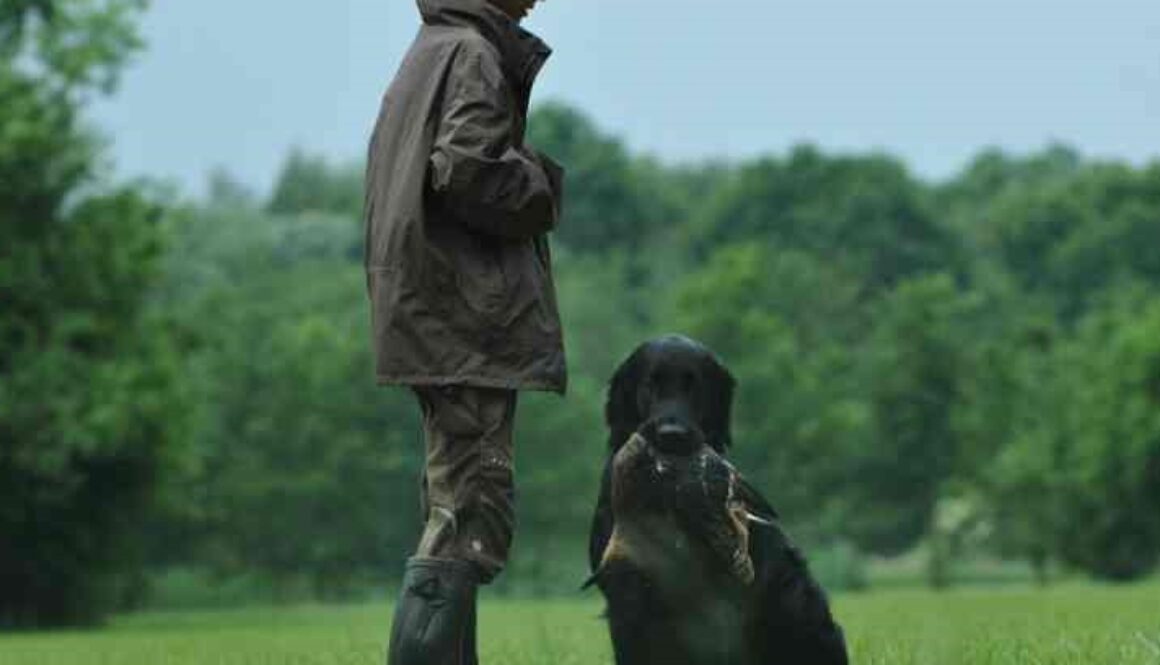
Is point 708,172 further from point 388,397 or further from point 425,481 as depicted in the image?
point 425,481

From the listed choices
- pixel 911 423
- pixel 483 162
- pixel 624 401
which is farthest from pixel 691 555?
pixel 911 423

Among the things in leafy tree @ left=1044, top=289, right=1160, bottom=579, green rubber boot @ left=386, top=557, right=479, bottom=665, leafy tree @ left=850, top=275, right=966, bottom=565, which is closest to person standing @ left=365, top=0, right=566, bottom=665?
green rubber boot @ left=386, top=557, right=479, bottom=665

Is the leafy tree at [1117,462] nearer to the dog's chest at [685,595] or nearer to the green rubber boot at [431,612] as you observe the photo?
the dog's chest at [685,595]

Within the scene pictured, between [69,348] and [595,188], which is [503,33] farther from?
[595,188]

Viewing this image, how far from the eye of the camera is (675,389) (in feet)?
22.9

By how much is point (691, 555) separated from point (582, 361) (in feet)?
260

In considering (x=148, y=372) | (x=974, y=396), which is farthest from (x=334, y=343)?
(x=148, y=372)

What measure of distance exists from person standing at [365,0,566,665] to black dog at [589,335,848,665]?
0.32m

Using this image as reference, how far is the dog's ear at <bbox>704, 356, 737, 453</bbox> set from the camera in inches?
278

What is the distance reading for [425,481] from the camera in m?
6.88

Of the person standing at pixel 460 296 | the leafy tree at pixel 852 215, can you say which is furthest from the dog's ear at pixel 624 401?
the leafy tree at pixel 852 215

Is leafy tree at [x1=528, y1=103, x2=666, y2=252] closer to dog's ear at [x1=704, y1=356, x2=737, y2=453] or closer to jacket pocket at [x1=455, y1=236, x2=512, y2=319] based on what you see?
dog's ear at [x1=704, y1=356, x2=737, y2=453]

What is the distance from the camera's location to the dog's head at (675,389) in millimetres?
6969

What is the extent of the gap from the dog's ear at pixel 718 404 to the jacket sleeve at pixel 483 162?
0.75 meters
